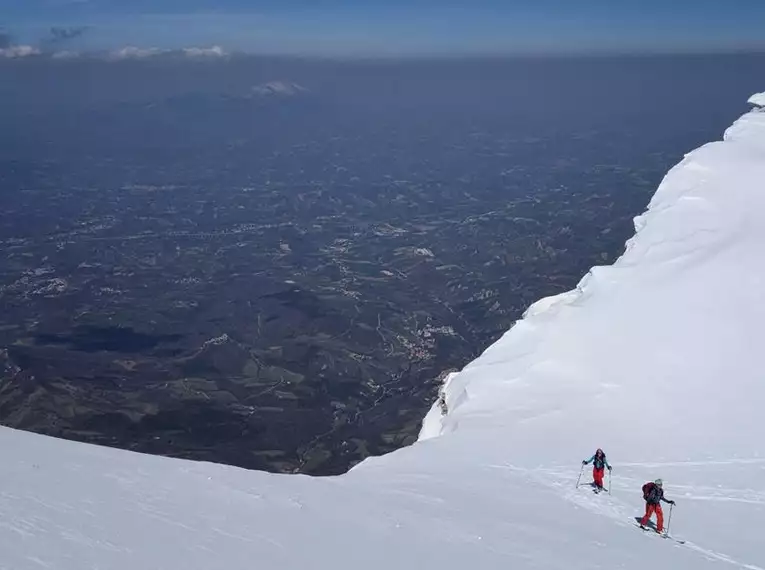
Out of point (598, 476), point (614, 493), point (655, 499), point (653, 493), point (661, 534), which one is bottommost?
point (614, 493)

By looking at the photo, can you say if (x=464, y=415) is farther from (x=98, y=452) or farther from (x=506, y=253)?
(x=506, y=253)

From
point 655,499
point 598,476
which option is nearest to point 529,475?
point 598,476

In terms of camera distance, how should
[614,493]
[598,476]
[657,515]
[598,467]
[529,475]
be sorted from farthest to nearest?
1. [529,475]
2. [614,493]
3. [598,476]
4. [598,467]
5. [657,515]

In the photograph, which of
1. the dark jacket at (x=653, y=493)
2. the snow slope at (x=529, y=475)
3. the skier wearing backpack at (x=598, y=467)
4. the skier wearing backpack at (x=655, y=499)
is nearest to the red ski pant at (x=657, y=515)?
the skier wearing backpack at (x=655, y=499)

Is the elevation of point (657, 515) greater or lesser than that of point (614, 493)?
greater

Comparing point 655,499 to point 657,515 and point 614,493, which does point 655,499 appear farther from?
point 614,493

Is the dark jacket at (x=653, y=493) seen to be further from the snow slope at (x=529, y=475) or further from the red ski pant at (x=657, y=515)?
the snow slope at (x=529, y=475)

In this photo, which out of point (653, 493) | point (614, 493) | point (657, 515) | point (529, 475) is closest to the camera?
point (653, 493)

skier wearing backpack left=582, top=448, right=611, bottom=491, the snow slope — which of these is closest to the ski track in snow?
the snow slope

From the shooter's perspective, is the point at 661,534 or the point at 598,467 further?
the point at 598,467
